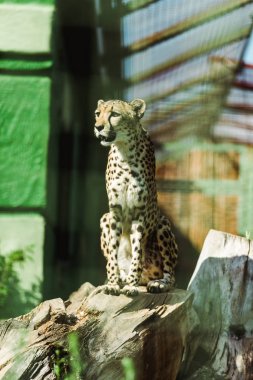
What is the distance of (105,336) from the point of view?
6.33 ft

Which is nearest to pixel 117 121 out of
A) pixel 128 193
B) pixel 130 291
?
pixel 128 193

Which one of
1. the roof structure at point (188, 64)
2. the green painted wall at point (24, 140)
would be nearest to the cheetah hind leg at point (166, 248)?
the green painted wall at point (24, 140)

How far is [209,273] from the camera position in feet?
7.75

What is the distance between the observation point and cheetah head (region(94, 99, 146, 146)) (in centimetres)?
216

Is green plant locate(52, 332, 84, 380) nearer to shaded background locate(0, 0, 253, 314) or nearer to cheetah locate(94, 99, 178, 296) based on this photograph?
cheetah locate(94, 99, 178, 296)

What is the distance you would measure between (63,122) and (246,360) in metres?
1.41

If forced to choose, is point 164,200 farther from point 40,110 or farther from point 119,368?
point 119,368

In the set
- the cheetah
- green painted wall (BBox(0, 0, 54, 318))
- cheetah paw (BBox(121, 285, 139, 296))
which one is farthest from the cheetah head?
green painted wall (BBox(0, 0, 54, 318))

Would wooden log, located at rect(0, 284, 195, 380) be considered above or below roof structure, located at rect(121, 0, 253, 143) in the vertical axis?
below

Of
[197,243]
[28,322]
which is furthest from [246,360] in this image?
[197,243]

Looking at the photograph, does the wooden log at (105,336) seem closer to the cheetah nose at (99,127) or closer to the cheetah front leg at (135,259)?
the cheetah front leg at (135,259)

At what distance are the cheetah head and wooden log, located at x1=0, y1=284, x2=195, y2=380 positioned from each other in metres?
0.42

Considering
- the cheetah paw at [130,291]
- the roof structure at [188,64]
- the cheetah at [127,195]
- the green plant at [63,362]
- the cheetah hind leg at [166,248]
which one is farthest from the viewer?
the roof structure at [188,64]

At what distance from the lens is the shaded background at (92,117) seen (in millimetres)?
2826
